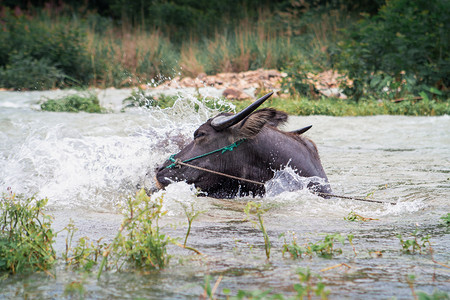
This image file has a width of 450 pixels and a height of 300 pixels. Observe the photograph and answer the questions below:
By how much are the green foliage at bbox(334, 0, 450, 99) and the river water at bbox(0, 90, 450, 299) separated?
3.62 m

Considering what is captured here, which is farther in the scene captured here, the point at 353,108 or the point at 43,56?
the point at 43,56

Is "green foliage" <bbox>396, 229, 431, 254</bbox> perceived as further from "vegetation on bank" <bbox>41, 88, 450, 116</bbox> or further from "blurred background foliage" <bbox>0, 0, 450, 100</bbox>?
"vegetation on bank" <bbox>41, 88, 450, 116</bbox>

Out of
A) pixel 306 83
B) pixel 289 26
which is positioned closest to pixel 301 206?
pixel 306 83

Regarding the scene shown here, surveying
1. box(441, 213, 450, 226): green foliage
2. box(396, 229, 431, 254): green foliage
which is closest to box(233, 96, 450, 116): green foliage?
box(441, 213, 450, 226): green foliage

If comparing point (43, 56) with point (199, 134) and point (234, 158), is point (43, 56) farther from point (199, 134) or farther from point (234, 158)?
point (234, 158)

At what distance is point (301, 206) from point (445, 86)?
10930 millimetres

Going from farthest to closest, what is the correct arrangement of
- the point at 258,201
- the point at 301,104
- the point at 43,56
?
the point at 43,56, the point at 301,104, the point at 258,201

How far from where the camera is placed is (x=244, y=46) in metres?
19.5

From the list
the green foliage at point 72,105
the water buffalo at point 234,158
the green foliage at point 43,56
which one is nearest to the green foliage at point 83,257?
the water buffalo at point 234,158

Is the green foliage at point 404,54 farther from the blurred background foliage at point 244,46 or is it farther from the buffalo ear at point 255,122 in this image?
the buffalo ear at point 255,122

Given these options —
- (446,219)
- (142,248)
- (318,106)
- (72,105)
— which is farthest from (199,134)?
(72,105)

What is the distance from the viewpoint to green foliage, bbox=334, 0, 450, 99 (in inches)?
560

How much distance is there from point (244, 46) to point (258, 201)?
1467cm

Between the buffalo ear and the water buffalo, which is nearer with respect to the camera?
the buffalo ear
